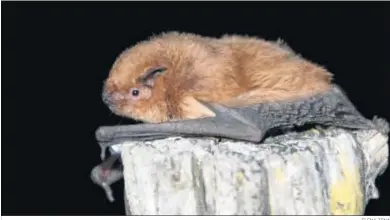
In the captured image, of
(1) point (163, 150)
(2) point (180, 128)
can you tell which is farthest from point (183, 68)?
(1) point (163, 150)

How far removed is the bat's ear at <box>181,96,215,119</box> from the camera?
3.32 meters

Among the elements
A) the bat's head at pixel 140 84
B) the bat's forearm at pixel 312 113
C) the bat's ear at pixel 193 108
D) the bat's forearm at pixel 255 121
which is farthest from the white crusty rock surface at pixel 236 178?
the bat's head at pixel 140 84

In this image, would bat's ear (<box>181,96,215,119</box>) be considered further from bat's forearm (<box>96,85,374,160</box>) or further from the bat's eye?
the bat's eye

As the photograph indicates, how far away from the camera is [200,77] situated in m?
3.37

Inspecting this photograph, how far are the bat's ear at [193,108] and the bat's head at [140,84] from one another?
0.47ft

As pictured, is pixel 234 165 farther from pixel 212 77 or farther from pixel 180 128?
pixel 212 77

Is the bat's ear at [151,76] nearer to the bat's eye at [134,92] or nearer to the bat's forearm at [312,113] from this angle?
the bat's eye at [134,92]

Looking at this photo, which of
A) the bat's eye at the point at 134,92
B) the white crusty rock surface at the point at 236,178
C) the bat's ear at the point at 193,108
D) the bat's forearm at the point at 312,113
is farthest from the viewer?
the bat's eye at the point at 134,92

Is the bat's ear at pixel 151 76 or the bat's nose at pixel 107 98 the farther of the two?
the bat's nose at pixel 107 98

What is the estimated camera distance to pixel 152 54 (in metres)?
3.41

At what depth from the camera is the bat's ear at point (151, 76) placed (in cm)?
341

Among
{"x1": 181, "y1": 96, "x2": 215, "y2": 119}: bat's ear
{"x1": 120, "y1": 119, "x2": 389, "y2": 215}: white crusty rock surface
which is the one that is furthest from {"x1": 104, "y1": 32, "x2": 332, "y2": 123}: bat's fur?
{"x1": 120, "y1": 119, "x2": 389, "y2": 215}: white crusty rock surface

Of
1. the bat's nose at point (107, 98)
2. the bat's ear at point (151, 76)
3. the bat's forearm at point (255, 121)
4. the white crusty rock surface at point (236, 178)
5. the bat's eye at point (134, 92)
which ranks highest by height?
the bat's ear at point (151, 76)

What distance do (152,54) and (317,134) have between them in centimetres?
90
